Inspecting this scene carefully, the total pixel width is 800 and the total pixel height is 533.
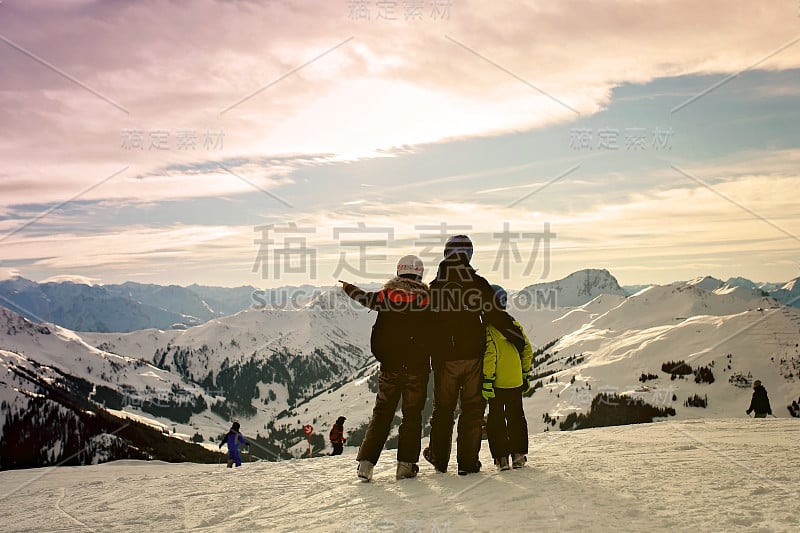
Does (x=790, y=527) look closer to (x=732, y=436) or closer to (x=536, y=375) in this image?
(x=732, y=436)

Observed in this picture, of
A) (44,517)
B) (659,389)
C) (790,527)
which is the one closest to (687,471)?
(790,527)

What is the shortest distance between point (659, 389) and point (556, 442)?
166ft

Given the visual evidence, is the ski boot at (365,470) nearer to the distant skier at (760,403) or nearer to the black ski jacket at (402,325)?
the black ski jacket at (402,325)

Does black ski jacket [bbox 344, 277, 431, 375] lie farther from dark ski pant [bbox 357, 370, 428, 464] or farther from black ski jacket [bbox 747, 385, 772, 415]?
black ski jacket [bbox 747, 385, 772, 415]

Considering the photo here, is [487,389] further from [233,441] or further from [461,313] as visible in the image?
[233,441]

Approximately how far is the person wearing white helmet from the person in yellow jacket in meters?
1.02

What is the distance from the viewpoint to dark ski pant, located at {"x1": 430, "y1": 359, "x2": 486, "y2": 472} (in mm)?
8734

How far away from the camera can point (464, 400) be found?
8844 millimetres

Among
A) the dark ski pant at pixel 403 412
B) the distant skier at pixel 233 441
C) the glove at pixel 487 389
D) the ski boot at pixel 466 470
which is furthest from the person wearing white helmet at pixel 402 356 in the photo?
the distant skier at pixel 233 441

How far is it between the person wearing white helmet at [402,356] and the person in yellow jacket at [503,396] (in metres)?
1.02

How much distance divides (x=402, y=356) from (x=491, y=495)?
245 centimetres

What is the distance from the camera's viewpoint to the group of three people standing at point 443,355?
8.77 metres

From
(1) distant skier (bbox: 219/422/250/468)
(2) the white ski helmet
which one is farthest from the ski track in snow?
(1) distant skier (bbox: 219/422/250/468)

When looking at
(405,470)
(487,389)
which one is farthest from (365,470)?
(487,389)
